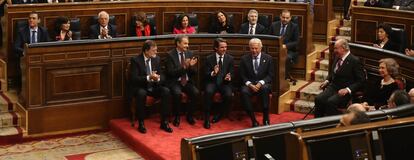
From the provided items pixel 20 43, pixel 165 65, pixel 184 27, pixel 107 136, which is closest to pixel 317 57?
pixel 184 27

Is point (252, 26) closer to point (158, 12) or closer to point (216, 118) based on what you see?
point (158, 12)

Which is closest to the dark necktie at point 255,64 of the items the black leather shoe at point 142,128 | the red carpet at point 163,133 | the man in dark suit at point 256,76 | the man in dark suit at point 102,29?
the man in dark suit at point 256,76

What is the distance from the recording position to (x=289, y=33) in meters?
8.95

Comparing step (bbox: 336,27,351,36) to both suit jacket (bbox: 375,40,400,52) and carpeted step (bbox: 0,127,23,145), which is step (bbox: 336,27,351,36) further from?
carpeted step (bbox: 0,127,23,145)

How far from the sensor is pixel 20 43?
326 inches

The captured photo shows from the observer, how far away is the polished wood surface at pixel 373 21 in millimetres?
8070

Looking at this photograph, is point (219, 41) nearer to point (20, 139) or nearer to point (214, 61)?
point (214, 61)

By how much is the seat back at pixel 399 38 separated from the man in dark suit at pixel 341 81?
2.15 ft

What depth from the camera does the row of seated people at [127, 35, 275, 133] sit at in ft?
25.0

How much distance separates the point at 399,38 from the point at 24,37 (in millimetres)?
4184

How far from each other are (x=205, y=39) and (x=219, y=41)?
43 centimetres

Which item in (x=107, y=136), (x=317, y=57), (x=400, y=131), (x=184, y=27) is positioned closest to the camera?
(x=400, y=131)

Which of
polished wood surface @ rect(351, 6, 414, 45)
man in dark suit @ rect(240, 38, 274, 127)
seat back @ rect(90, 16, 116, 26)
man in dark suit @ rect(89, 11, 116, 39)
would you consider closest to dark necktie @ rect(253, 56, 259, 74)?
man in dark suit @ rect(240, 38, 274, 127)

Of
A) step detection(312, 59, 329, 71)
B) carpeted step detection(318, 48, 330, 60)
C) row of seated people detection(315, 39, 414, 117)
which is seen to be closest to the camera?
row of seated people detection(315, 39, 414, 117)
